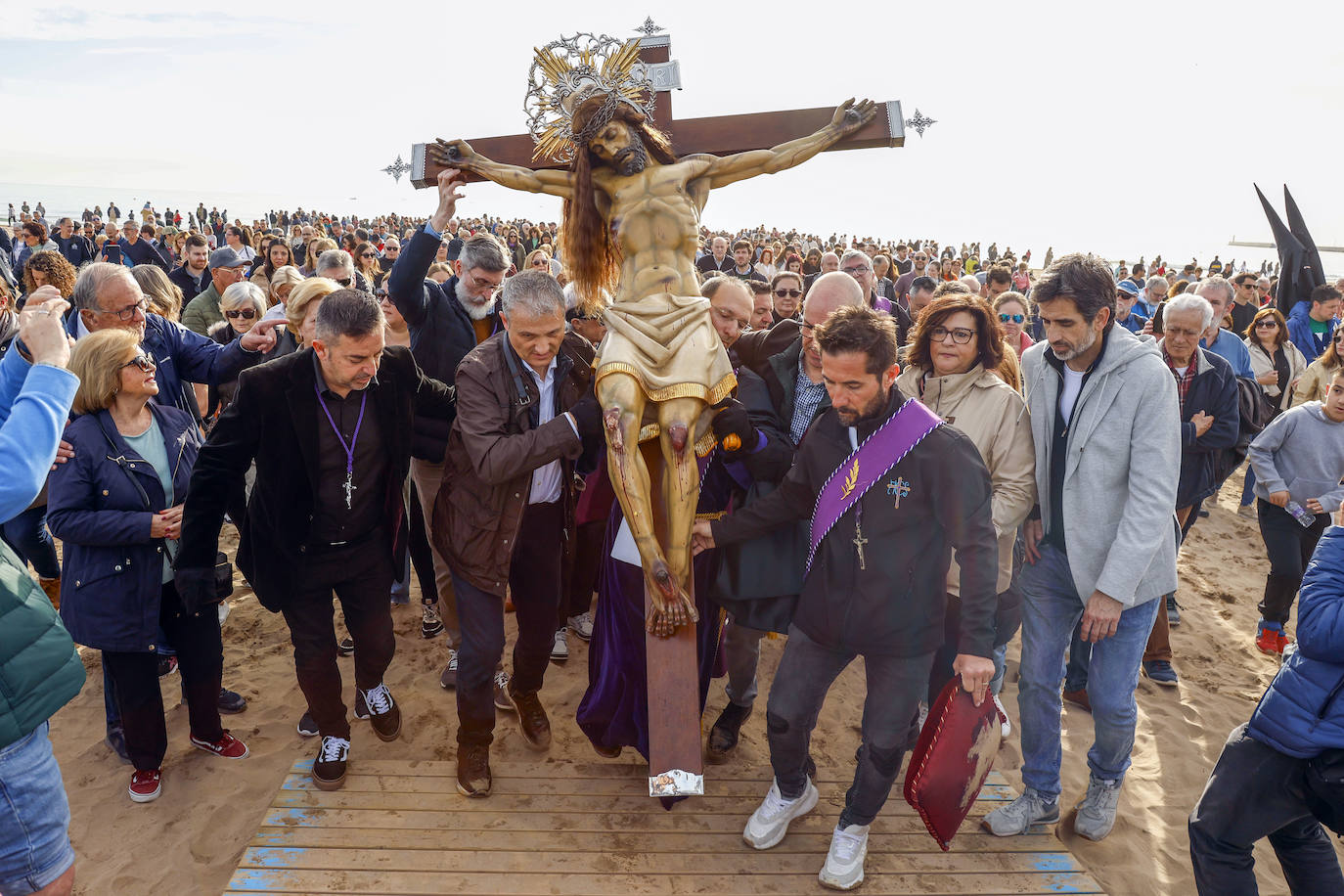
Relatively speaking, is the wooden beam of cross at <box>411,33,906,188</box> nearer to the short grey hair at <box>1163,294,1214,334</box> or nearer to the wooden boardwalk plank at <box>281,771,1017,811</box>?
the short grey hair at <box>1163,294,1214,334</box>

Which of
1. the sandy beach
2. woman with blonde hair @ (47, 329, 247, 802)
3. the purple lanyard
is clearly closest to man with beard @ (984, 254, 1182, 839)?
the sandy beach

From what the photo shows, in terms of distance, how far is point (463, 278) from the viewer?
4863mm

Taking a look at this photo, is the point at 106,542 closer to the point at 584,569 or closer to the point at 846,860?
the point at 584,569

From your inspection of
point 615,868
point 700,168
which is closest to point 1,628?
point 615,868

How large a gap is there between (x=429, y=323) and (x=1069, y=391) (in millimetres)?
3693

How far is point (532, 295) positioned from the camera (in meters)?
3.34

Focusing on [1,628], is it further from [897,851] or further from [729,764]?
[897,851]

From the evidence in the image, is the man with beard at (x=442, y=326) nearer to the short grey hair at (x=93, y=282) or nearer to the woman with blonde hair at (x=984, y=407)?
the short grey hair at (x=93, y=282)

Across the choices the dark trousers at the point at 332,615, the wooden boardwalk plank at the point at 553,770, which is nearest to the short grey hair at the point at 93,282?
the dark trousers at the point at 332,615

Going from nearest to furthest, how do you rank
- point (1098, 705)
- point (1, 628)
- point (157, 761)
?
point (1, 628) < point (1098, 705) < point (157, 761)

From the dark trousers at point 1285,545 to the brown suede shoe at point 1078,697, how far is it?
1.82 meters

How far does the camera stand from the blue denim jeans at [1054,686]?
3.38 m

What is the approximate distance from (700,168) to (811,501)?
5.46 ft

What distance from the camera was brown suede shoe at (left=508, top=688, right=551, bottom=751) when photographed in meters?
4.11
